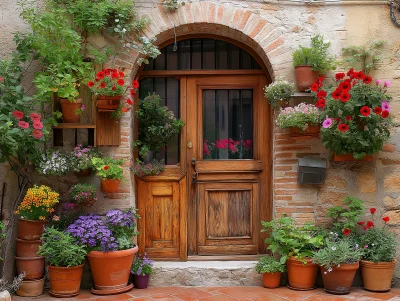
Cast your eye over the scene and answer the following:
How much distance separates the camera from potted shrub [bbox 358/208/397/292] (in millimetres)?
4949

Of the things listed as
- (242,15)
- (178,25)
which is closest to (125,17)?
Result: (178,25)

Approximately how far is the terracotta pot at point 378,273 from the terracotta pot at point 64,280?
2.75 meters

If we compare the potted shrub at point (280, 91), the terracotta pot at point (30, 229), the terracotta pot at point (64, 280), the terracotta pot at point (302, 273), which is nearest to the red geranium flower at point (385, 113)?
the potted shrub at point (280, 91)

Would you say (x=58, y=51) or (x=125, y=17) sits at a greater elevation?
(x=125, y=17)

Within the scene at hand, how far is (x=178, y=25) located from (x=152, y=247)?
2.39 m

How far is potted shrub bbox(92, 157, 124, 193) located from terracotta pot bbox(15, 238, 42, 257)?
2.69ft

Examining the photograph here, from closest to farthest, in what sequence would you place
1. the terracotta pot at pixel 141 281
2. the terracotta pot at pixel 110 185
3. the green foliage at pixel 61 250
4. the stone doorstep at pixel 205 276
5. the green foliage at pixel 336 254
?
1. the green foliage at pixel 61 250
2. the green foliage at pixel 336 254
3. the terracotta pot at pixel 110 185
4. the terracotta pot at pixel 141 281
5. the stone doorstep at pixel 205 276

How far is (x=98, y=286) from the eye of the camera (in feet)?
16.1

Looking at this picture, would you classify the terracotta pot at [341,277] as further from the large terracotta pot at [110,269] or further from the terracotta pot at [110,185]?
the terracotta pot at [110,185]

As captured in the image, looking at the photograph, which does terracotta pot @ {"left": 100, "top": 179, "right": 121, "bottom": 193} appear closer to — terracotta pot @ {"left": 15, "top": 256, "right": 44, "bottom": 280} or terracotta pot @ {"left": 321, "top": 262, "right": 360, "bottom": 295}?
terracotta pot @ {"left": 15, "top": 256, "right": 44, "bottom": 280}

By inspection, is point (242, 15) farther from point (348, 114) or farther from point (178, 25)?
point (348, 114)

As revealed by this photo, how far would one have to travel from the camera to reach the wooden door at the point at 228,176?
18.6ft

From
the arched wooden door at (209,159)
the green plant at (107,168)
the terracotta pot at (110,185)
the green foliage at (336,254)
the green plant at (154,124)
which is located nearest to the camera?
the green foliage at (336,254)

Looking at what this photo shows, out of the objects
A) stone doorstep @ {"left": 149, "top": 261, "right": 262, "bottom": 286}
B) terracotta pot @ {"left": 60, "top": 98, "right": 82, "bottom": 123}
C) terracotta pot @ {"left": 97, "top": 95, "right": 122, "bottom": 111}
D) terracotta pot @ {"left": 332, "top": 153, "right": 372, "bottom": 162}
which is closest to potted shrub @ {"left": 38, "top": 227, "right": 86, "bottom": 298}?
stone doorstep @ {"left": 149, "top": 261, "right": 262, "bottom": 286}
